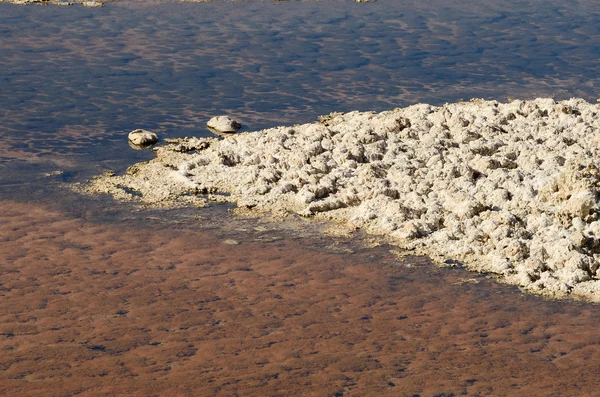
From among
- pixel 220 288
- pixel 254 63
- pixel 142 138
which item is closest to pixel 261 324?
pixel 220 288

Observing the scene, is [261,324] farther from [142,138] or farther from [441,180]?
[142,138]

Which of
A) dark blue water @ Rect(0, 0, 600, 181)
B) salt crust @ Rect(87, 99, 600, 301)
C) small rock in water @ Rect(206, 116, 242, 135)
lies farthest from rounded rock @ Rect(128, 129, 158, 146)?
small rock in water @ Rect(206, 116, 242, 135)

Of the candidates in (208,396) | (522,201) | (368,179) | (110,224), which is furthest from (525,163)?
(208,396)

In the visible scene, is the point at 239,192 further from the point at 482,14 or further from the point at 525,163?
the point at 482,14

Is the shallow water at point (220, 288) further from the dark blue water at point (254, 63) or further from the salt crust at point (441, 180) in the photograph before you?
the salt crust at point (441, 180)

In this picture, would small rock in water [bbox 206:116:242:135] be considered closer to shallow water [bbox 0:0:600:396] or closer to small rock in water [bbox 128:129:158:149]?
shallow water [bbox 0:0:600:396]

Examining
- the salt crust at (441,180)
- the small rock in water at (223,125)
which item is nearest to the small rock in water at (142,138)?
the salt crust at (441,180)

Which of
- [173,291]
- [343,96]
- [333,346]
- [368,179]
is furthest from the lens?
[343,96]
